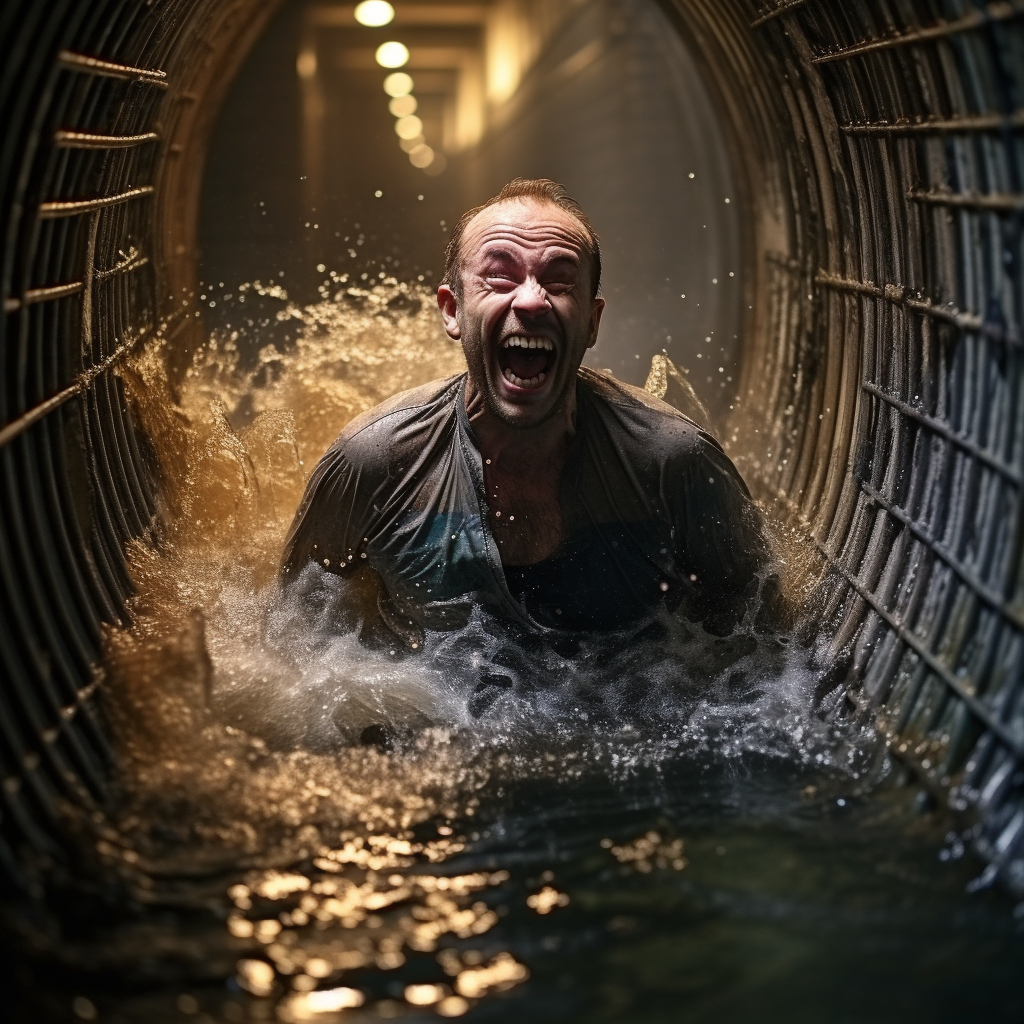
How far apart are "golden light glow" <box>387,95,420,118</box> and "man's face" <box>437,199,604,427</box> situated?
389cm

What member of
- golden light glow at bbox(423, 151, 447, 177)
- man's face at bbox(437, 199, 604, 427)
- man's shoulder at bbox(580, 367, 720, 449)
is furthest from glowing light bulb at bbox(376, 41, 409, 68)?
man's shoulder at bbox(580, 367, 720, 449)

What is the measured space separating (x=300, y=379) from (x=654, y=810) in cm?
403

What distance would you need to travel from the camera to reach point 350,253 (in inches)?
297

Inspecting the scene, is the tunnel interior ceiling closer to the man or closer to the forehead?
the man

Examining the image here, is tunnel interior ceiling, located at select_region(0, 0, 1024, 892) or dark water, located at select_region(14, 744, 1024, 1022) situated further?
tunnel interior ceiling, located at select_region(0, 0, 1024, 892)

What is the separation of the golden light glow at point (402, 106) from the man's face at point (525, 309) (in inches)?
153

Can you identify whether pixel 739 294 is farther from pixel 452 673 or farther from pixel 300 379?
pixel 452 673

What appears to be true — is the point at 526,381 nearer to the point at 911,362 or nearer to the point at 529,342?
the point at 529,342

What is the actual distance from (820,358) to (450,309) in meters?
1.62

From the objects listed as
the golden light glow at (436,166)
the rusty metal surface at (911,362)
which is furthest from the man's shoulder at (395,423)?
the golden light glow at (436,166)

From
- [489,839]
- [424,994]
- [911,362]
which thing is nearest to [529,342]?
[911,362]

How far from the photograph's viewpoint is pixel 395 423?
5.01 metres

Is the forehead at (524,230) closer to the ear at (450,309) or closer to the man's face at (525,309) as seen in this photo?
the man's face at (525,309)

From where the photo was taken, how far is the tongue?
485cm
